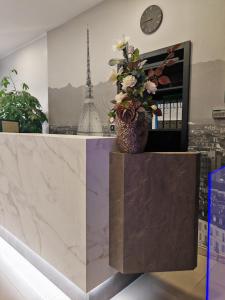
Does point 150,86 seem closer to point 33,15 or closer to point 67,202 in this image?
point 67,202

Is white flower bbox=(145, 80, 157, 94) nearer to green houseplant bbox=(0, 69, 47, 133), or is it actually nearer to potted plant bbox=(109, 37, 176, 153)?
potted plant bbox=(109, 37, 176, 153)

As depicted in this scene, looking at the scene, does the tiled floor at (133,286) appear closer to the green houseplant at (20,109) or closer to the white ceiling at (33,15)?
the green houseplant at (20,109)

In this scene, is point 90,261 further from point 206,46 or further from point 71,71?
point 71,71

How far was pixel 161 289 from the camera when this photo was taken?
161cm

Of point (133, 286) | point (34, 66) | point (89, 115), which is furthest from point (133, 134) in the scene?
point (34, 66)

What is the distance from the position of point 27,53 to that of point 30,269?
392 cm

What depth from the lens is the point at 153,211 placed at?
138 centimetres

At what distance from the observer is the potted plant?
1.30 metres

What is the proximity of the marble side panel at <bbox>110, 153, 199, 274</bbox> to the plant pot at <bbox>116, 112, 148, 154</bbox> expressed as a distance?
0.06 meters

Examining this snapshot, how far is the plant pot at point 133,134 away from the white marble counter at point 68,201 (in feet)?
0.30

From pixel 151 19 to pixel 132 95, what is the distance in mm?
1566

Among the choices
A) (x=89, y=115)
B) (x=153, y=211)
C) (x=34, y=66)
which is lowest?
(x=153, y=211)

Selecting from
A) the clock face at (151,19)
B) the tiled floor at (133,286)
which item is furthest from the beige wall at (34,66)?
the tiled floor at (133,286)

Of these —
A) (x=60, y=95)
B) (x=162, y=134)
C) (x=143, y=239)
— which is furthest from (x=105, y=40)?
(x=143, y=239)
